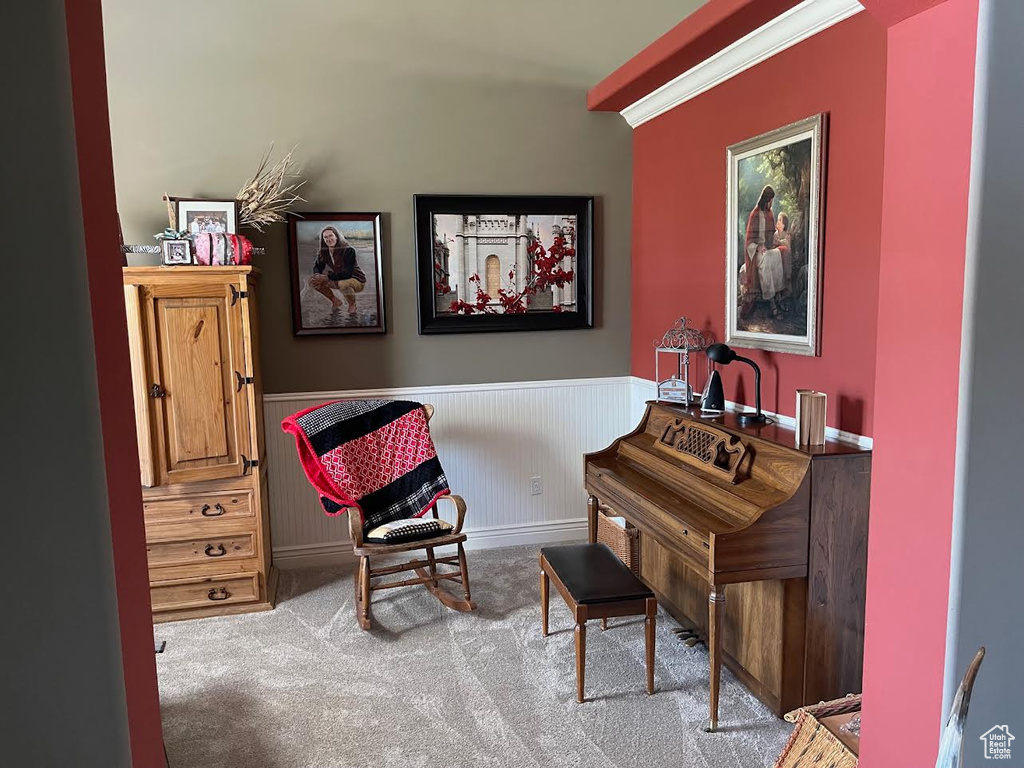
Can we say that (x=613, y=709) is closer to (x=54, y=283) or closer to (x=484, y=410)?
(x=484, y=410)

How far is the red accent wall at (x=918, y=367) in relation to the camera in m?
1.44

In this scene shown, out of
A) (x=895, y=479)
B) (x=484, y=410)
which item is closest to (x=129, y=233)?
(x=484, y=410)

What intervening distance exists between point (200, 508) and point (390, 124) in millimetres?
2312

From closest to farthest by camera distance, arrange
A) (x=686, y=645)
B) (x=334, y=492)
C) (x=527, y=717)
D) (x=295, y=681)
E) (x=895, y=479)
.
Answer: (x=895, y=479) < (x=527, y=717) < (x=295, y=681) < (x=686, y=645) < (x=334, y=492)

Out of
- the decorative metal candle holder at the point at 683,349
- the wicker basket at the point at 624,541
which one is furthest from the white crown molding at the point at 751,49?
the wicker basket at the point at 624,541

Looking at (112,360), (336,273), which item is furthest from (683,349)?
(112,360)

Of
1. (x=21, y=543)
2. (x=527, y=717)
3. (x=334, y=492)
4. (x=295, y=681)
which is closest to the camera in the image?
(x=21, y=543)

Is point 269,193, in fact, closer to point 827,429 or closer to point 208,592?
point 208,592

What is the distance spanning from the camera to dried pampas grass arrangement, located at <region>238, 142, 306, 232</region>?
12.4ft

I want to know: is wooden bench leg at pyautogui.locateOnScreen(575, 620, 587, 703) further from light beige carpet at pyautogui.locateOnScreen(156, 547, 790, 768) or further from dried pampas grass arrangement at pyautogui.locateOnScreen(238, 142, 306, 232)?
dried pampas grass arrangement at pyautogui.locateOnScreen(238, 142, 306, 232)

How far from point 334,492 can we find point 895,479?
260cm

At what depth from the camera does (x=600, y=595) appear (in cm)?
268

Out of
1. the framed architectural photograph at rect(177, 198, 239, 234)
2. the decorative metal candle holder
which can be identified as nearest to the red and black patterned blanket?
the framed architectural photograph at rect(177, 198, 239, 234)

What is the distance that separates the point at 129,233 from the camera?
3775 millimetres
